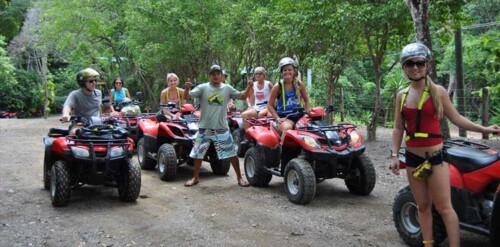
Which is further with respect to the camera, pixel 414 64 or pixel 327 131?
pixel 327 131

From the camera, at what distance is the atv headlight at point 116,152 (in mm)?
6520

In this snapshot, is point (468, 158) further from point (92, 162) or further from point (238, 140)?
point (238, 140)

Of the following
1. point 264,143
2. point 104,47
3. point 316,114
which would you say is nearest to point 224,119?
point 264,143

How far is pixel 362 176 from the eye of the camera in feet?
22.8

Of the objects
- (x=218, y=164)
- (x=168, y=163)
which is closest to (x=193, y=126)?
(x=218, y=164)

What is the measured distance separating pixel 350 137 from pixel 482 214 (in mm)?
2594

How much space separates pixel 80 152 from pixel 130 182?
75 centimetres

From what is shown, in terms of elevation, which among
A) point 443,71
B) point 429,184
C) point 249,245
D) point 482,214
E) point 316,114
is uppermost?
point 443,71

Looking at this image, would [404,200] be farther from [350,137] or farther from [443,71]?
[443,71]

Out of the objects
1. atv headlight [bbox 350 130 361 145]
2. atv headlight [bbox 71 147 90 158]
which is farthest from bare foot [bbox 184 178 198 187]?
atv headlight [bbox 350 130 361 145]

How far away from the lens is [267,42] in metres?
16.7

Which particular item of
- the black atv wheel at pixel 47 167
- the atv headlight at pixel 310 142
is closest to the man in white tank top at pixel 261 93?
the atv headlight at pixel 310 142

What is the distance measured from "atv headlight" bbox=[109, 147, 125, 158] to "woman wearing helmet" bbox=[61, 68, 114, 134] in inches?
38.0

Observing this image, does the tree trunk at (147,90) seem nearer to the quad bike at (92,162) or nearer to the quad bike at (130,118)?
the quad bike at (130,118)
